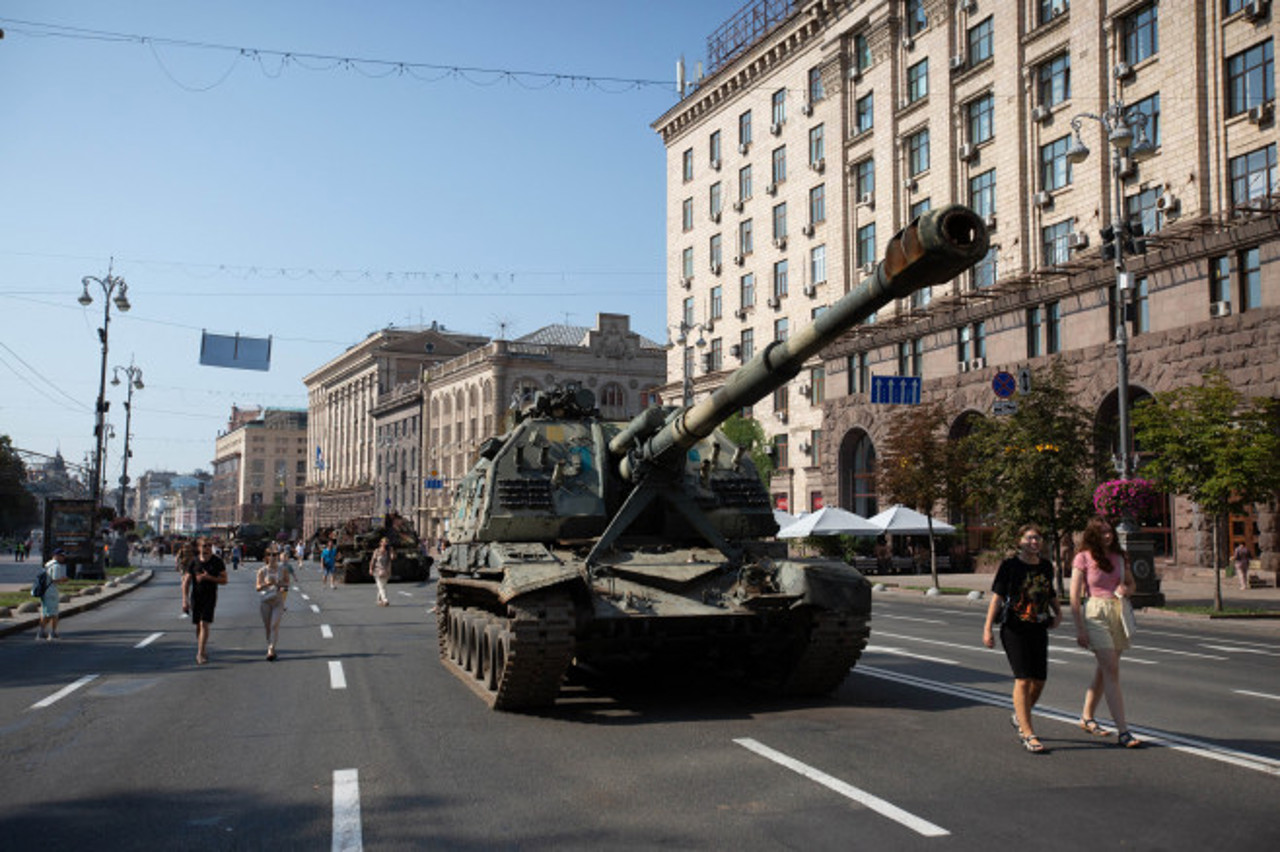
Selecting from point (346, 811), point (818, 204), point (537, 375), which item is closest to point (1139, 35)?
point (818, 204)

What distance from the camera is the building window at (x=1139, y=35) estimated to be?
28.6 m

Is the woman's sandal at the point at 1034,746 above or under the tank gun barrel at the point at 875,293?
under

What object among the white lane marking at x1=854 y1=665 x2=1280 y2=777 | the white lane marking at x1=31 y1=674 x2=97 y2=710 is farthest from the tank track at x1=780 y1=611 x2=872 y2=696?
the white lane marking at x1=31 y1=674 x2=97 y2=710

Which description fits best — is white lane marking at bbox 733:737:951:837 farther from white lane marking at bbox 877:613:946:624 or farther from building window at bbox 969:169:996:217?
building window at bbox 969:169:996:217

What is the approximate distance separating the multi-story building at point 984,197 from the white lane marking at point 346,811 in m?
18.5

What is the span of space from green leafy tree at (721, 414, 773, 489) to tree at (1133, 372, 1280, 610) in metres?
23.1

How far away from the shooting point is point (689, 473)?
459 inches

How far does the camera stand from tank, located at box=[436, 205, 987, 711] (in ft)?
28.2

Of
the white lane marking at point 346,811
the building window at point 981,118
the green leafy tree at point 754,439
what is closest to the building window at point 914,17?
the building window at point 981,118

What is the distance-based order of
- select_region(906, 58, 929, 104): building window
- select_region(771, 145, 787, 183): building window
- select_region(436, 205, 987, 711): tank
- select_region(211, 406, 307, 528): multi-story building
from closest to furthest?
1. select_region(436, 205, 987, 711): tank
2. select_region(906, 58, 929, 104): building window
3. select_region(771, 145, 787, 183): building window
4. select_region(211, 406, 307, 528): multi-story building

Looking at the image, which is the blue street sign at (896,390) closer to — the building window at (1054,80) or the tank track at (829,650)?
the building window at (1054,80)

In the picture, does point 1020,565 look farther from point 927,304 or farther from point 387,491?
point 387,491

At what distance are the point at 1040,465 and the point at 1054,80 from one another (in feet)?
47.3

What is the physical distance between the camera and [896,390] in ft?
106
